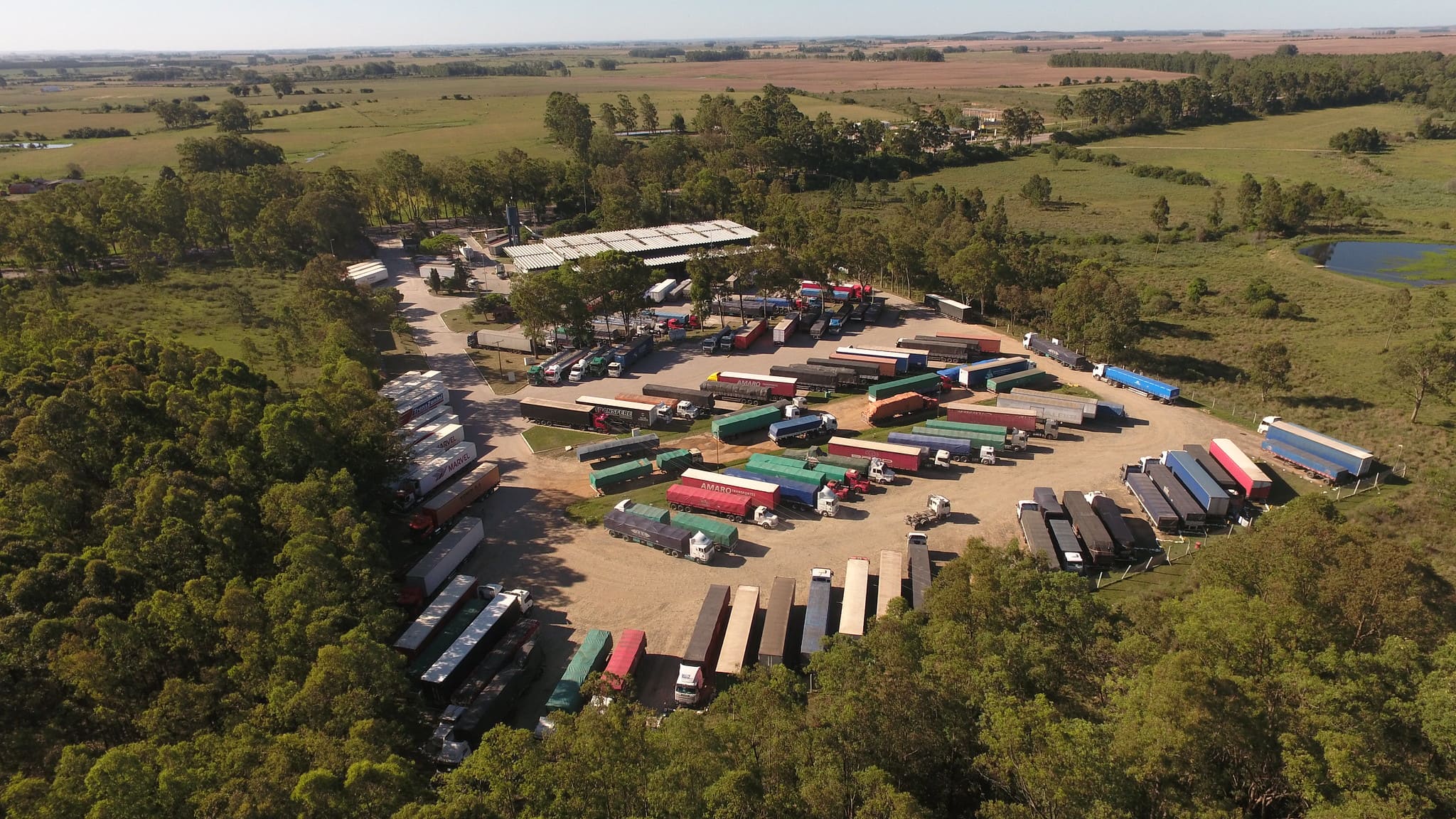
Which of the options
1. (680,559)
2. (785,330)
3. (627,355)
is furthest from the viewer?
(785,330)

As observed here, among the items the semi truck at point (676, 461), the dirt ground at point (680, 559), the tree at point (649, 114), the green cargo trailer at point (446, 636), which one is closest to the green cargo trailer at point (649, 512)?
the dirt ground at point (680, 559)

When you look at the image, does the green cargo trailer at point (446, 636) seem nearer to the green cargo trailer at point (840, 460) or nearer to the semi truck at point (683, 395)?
the green cargo trailer at point (840, 460)

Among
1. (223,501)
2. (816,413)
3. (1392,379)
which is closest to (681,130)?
(816,413)

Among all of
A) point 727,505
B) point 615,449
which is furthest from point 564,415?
point 727,505

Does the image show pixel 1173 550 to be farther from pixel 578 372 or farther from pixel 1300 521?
pixel 578 372

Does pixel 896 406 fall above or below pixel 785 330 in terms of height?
below

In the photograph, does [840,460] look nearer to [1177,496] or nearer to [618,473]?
[618,473]

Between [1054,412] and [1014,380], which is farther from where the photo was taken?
[1014,380]
